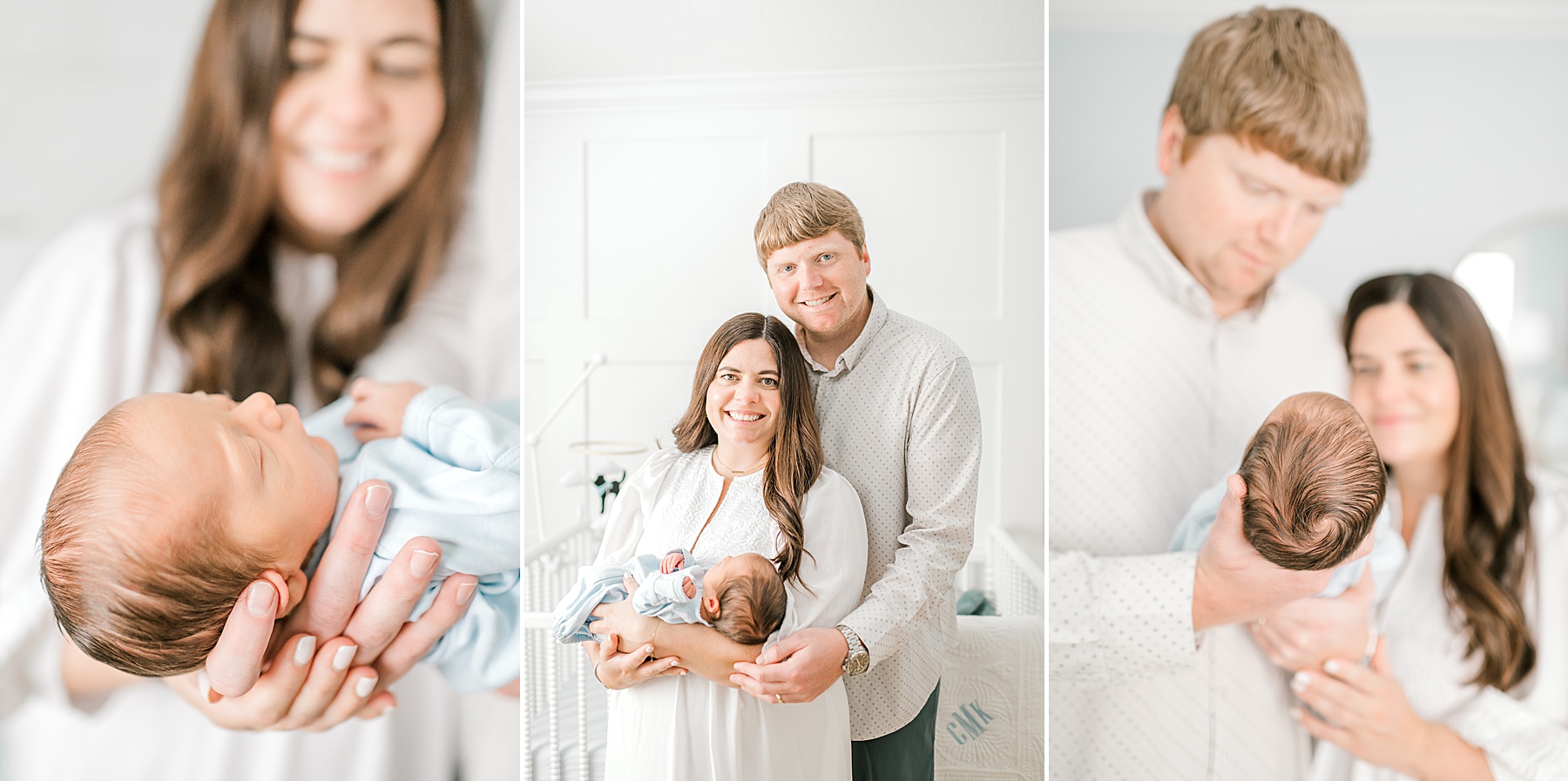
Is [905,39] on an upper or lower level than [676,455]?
upper

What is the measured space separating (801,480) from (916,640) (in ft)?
1.19

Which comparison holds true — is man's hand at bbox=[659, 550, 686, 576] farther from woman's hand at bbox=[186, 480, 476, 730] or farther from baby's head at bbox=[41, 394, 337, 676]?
baby's head at bbox=[41, 394, 337, 676]

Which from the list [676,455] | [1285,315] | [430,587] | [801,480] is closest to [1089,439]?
[1285,315]

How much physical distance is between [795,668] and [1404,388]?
126 centimetres

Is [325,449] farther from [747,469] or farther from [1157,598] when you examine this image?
[1157,598]

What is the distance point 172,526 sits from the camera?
1467mm

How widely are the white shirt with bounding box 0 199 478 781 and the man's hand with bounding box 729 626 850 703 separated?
675mm

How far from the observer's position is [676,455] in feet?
5.34

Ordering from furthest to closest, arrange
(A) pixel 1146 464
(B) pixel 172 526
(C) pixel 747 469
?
1. (A) pixel 1146 464
2. (C) pixel 747 469
3. (B) pixel 172 526

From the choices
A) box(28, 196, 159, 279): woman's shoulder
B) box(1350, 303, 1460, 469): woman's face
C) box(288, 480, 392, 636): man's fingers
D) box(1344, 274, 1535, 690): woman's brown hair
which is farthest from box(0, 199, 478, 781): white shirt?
box(1344, 274, 1535, 690): woman's brown hair

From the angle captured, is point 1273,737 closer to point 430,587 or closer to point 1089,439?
point 1089,439

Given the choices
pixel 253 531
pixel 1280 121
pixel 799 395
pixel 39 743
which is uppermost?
pixel 1280 121

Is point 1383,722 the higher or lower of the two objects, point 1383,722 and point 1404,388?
the lower

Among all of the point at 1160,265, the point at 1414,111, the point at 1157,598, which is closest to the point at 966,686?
the point at 1157,598
